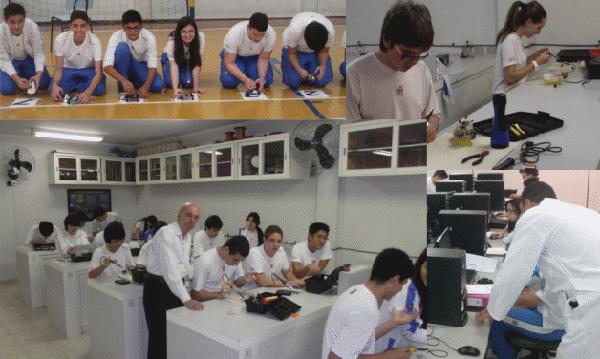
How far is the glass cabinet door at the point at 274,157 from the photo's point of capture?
3.89 feet

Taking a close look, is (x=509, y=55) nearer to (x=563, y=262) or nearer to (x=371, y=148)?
(x=371, y=148)

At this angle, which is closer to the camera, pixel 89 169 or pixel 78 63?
pixel 78 63

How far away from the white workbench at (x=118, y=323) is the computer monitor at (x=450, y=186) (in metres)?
1.11

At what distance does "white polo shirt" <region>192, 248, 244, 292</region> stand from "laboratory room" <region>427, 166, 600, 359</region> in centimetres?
78

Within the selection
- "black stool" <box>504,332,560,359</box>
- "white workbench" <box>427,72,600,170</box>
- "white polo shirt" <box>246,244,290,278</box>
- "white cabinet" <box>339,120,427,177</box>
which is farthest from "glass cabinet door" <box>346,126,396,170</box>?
"black stool" <box>504,332,560,359</box>

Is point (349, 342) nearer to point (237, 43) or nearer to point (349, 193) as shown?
point (349, 193)

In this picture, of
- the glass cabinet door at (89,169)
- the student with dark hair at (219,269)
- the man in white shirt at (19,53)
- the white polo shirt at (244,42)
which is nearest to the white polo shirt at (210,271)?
the student with dark hair at (219,269)

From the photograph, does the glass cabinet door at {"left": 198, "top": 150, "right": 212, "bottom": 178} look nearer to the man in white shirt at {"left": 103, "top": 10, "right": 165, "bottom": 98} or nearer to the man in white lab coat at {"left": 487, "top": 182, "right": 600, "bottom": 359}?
the man in white shirt at {"left": 103, "top": 10, "right": 165, "bottom": 98}

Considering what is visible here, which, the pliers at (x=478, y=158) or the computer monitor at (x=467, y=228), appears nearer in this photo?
the pliers at (x=478, y=158)

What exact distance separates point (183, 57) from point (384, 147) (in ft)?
2.14

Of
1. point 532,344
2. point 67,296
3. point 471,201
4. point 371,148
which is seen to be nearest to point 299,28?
point 371,148

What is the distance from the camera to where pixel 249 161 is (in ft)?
3.93

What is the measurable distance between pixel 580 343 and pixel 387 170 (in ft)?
3.29

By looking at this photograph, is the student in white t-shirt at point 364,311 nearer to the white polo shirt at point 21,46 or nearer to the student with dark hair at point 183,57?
the student with dark hair at point 183,57
